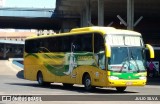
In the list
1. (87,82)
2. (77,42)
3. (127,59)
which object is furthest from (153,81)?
(127,59)

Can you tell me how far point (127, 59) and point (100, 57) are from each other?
4.21 ft

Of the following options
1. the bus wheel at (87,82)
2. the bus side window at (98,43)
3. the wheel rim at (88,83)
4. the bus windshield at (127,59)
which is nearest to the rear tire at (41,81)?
the bus wheel at (87,82)

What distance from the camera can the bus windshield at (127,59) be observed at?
20.1 m

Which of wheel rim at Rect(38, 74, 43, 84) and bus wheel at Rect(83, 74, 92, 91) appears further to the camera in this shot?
wheel rim at Rect(38, 74, 43, 84)

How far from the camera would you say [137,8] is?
5153 cm

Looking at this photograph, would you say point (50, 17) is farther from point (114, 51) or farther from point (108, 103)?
point (108, 103)

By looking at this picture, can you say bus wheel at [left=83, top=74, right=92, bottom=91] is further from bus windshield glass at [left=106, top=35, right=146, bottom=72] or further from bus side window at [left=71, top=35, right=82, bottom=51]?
bus windshield glass at [left=106, top=35, right=146, bottom=72]

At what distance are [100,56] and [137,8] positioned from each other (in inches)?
1261

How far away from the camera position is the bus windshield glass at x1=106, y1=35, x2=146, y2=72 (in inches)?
792

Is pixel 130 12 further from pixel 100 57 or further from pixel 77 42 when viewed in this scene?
pixel 100 57

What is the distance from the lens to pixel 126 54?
20312 mm

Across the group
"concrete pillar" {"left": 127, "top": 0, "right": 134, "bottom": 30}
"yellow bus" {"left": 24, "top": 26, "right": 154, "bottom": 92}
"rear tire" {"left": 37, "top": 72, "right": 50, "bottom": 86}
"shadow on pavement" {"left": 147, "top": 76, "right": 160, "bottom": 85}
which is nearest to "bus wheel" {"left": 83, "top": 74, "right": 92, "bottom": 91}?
"yellow bus" {"left": 24, "top": 26, "right": 154, "bottom": 92}

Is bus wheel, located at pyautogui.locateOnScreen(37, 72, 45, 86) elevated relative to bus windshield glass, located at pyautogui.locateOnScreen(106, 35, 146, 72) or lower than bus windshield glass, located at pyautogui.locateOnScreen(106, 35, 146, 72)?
lower

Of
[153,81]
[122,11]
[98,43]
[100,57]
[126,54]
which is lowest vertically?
[153,81]
